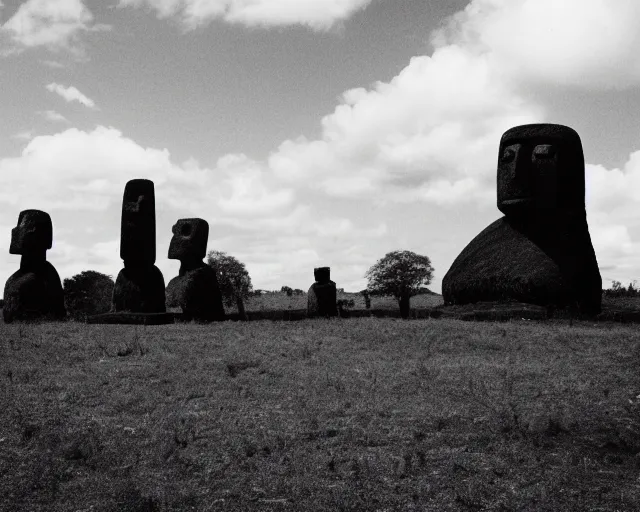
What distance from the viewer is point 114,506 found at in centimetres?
467

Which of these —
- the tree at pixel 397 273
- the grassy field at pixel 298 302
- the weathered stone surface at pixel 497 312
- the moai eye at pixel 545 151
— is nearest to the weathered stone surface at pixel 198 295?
the weathered stone surface at pixel 497 312

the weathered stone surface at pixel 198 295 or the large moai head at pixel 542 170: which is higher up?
the large moai head at pixel 542 170

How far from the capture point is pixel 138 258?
15484mm

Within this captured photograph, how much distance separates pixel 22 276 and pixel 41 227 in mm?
1335

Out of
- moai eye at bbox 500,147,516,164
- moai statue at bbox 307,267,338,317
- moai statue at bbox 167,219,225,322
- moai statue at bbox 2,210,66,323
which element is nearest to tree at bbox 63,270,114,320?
moai statue at bbox 2,210,66,323

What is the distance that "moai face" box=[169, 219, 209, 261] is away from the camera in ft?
51.9

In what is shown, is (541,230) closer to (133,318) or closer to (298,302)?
(133,318)

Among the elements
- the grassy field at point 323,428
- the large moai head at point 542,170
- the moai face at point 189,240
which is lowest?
the grassy field at point 323,428

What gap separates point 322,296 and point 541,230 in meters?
6.52

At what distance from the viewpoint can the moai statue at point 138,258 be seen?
15242 millimetres

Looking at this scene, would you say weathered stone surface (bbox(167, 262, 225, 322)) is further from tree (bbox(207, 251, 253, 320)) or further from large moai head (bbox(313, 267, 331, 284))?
tree (bbox(207, 251, 253, 320))

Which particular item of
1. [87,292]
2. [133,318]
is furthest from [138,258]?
[87,292]

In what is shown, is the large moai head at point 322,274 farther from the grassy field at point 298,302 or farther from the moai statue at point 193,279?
the grassy field at point 298,302

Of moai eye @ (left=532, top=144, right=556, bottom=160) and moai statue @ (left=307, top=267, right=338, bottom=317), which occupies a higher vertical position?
moai eye @ (left=532, top=144, right=556, bottom=160)
